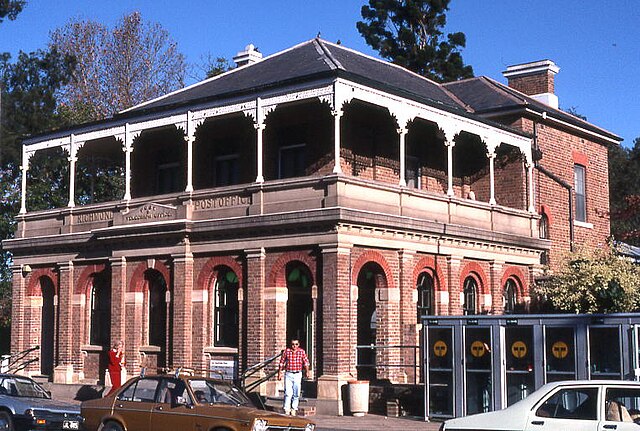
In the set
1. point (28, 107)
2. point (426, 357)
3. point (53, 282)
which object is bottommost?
point (426, 357)

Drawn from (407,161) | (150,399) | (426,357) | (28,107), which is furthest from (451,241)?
(28,107)

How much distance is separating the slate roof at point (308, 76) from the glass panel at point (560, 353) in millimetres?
8027

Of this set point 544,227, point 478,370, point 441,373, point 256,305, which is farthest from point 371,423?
point 544,227

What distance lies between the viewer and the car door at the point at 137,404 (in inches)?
659

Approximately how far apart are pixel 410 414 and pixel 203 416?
8753 mm

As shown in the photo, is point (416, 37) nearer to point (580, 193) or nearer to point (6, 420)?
point (580, 193)

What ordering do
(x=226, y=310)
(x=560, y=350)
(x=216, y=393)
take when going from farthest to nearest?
(x=226, y=310) < (x=560, y=350) < (x=216, y=393)

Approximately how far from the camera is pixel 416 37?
58.6 metres

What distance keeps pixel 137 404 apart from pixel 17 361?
16657 millimetres

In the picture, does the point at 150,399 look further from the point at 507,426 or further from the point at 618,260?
the point at 618,260

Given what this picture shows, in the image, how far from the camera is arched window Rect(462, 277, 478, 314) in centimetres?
2909

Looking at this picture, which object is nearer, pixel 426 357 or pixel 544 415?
pixel 544 415

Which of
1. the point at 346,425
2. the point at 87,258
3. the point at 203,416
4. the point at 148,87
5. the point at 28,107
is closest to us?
the point at 203,416

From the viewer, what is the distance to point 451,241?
→ 27859 mm
